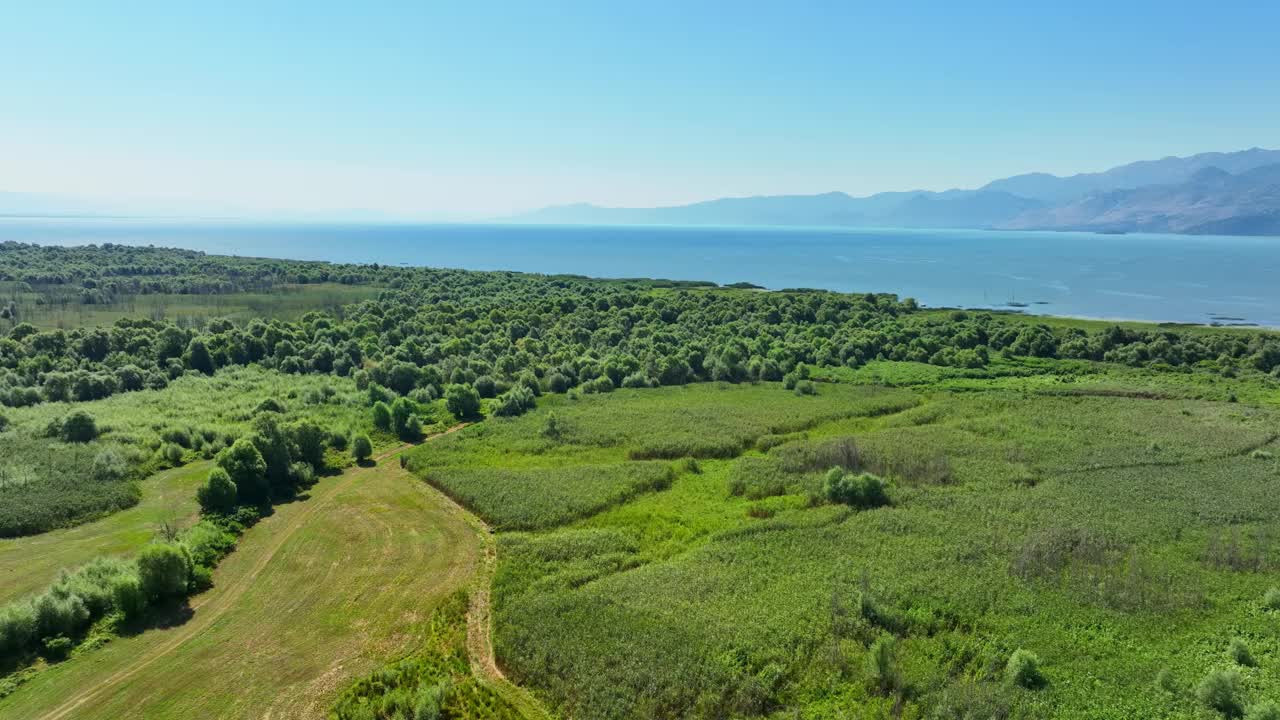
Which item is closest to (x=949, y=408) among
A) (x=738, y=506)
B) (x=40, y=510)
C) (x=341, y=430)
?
(x=738, y=506)

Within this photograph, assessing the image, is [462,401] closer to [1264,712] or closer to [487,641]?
[487,641]

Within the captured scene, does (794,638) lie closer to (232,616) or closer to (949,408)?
(232,616)

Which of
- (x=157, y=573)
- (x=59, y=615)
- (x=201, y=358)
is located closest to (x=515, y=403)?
(x=157, y=573)

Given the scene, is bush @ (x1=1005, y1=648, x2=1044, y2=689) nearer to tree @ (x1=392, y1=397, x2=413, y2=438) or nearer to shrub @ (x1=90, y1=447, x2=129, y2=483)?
tree @ (x1=392, y1=397, x2=413, y2=438)

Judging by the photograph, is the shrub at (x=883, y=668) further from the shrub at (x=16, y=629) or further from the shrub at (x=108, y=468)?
the shrub at (x=108, y=468)

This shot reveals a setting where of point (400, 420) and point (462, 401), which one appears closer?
point (400, 420)

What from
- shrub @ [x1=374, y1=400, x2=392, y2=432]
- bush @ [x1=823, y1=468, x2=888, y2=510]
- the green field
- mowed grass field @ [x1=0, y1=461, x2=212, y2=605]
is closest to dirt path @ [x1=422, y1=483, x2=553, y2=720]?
the green field
